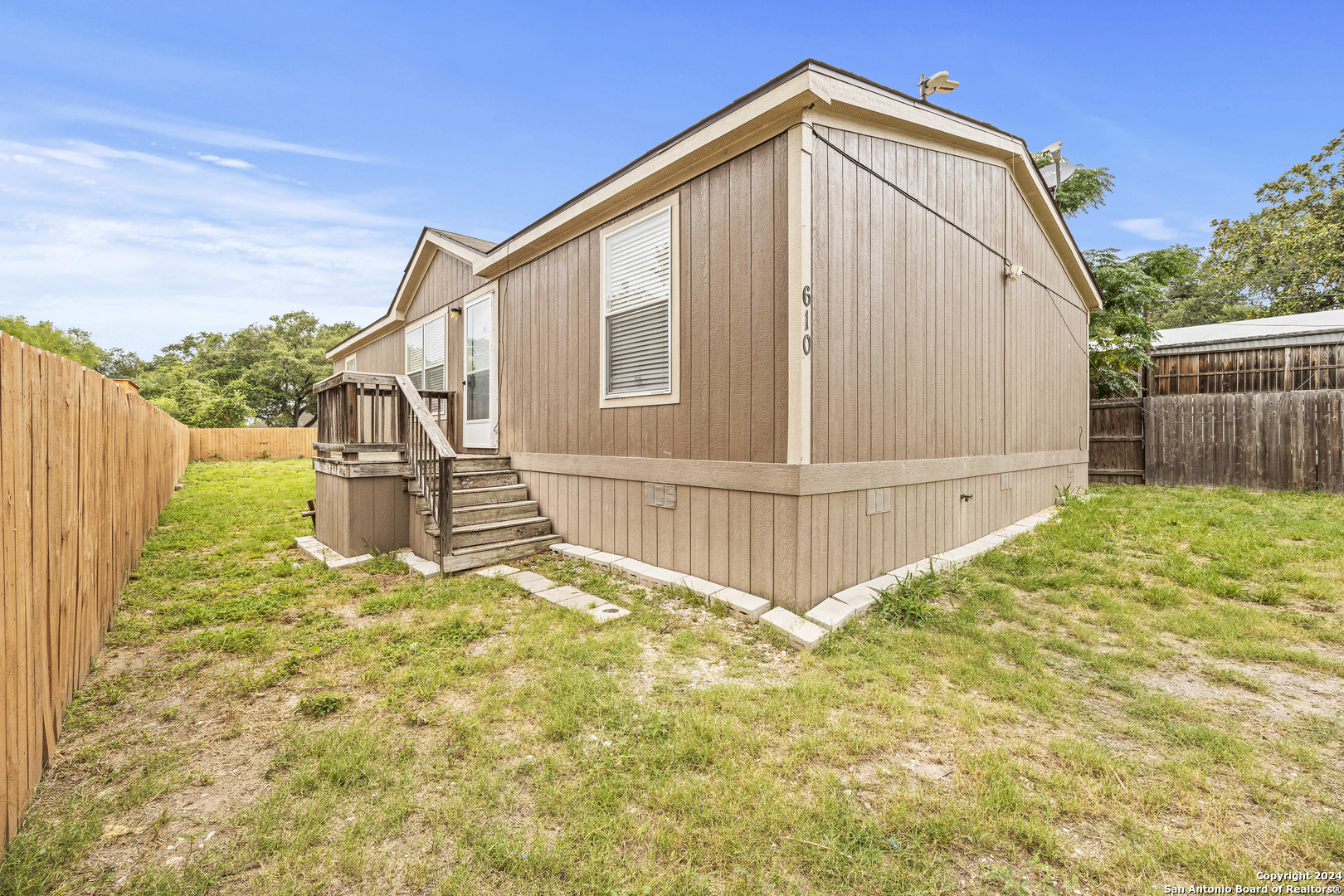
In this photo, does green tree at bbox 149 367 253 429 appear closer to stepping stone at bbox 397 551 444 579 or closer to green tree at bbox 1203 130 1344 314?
stepping stone at bbox 397 551 444 579

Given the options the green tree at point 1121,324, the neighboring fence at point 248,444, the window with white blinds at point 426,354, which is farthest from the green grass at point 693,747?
the neighboring fence at point 248,444

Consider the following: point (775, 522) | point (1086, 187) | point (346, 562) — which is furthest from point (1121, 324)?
point (346, 562)

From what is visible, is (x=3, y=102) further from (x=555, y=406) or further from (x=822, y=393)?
(x=822, y=393)

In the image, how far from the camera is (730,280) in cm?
383

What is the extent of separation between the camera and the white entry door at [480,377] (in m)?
6.63

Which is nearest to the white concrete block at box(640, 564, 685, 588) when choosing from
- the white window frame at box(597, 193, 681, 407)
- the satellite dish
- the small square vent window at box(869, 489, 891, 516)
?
the white window frame at box(597, 193, 681, 407)

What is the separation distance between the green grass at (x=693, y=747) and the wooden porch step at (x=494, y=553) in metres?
0.55

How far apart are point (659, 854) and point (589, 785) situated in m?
0.39

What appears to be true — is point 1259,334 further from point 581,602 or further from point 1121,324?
point 581,602

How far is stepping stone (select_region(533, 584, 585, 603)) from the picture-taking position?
3897 mm

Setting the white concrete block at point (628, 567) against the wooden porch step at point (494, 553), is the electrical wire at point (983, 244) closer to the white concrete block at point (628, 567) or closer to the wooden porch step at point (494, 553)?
the white concrete block at point (628, 567)

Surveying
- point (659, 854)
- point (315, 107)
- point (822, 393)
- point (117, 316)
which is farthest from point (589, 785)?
point (117, 316)

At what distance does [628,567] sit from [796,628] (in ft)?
5.34

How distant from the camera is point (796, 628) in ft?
10.5
